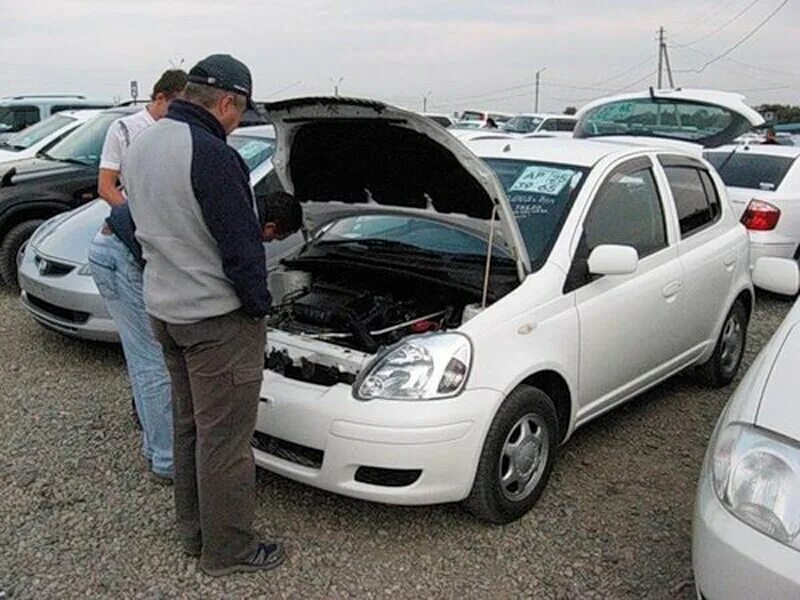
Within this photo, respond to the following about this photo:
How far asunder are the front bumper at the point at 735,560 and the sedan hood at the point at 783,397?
0.87ft

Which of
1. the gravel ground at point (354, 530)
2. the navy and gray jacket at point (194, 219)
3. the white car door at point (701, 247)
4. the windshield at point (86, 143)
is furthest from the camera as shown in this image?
the windshield at point (86, 143)

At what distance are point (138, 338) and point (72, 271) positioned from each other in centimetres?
191

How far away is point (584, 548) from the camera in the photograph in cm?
327

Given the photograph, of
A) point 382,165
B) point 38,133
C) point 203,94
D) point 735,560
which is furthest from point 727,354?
point 38,133

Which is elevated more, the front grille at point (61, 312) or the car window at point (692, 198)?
the car window at point (692, 198)

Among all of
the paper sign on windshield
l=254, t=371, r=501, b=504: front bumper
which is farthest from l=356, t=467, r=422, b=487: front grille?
the paper sign on windshield

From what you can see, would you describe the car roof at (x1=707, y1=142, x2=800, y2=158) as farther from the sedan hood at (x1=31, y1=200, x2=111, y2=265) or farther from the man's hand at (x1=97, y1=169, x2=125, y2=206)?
the man's hand at (x1=97, y1=169, x2=125, y2=206)

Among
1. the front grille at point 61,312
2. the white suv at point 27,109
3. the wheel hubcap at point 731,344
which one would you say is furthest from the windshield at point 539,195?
the white suv at point 27,109

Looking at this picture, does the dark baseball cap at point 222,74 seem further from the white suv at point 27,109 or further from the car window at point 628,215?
the white suv at point 27,109

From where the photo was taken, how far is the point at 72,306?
16.8 ft

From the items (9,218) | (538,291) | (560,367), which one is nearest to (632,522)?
(560,367)

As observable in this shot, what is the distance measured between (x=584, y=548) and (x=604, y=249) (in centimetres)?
128

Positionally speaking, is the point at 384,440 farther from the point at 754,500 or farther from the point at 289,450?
the point at 754,500

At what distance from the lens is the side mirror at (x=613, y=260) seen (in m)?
3.54
